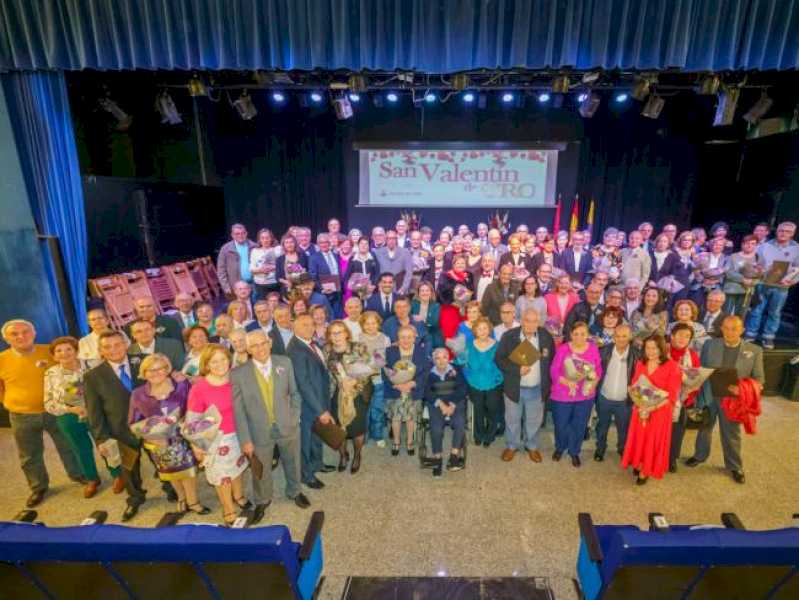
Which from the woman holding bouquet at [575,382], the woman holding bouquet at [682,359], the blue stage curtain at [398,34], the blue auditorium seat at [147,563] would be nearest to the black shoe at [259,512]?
the blue auditorium seat at [147,563]

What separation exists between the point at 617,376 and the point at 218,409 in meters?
3.60

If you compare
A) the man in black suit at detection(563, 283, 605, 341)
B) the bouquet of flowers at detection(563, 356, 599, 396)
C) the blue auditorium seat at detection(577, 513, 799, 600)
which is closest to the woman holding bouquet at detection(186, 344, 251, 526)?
the blue auditorium seat at detection(577, 513, 799, 600)

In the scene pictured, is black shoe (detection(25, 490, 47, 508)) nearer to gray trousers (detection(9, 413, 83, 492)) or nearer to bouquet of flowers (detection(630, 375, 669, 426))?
gray trousers (detection(9, 413, 83, 492))

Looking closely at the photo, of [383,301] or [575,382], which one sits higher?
[383,301]

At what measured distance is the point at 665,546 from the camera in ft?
5.83

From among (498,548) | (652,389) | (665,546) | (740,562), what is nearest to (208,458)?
(498,548)

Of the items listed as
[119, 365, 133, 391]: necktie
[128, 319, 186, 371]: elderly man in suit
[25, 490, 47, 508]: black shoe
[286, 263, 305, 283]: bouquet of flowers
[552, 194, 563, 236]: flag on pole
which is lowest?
[25, 490, 47, 508]: black shoe

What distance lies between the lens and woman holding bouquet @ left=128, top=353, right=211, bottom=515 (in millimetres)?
3000

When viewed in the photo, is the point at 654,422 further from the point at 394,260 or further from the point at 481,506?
the point at 394,260

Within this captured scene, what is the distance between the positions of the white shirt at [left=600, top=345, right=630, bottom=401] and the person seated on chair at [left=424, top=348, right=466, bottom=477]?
4.66ft

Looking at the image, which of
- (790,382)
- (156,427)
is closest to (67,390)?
(156,427)

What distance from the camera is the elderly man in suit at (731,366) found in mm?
3658

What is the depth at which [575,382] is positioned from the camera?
376 cm

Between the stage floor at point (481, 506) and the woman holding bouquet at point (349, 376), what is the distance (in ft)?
1.92
